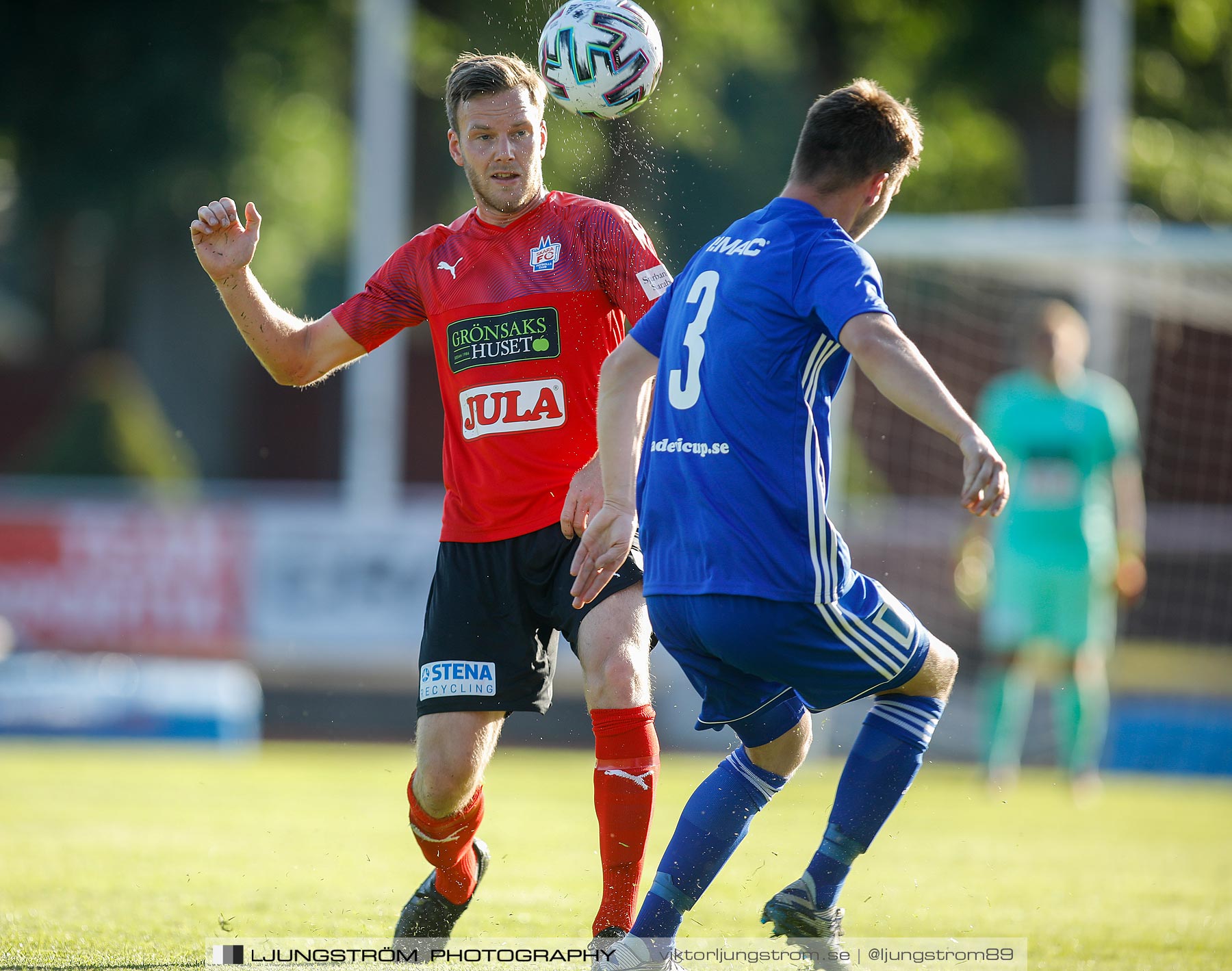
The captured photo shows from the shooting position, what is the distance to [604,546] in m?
4.08

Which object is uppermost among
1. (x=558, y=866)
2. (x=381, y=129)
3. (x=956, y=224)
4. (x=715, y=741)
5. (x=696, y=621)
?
(x=381, y=129)

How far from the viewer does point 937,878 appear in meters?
5.93

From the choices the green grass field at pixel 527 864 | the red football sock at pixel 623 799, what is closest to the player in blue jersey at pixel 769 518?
the red football sock at pixel 623 799

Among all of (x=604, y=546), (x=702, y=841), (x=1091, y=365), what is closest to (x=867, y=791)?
(x=702, y=841)

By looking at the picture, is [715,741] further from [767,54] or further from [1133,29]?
[767,54]

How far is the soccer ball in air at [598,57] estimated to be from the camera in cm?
462

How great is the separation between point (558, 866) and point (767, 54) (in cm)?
2624

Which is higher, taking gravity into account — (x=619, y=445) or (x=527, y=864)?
(x=619, y=445)

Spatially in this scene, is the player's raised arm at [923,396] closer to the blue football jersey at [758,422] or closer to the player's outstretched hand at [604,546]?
the blue football jersey at [758,422]

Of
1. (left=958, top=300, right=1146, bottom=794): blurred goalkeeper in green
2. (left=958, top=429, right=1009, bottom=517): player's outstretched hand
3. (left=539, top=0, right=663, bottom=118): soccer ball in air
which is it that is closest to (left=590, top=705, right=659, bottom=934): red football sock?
(left=958, top=429, right=1009, bottom=517): player's outstretched hand

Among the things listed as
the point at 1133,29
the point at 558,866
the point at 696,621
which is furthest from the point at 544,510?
the point at 1133,29

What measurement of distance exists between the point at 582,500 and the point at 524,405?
37 centimetres

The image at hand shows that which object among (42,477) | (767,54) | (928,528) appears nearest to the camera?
(928,528)

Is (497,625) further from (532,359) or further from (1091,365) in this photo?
(1091,365)
